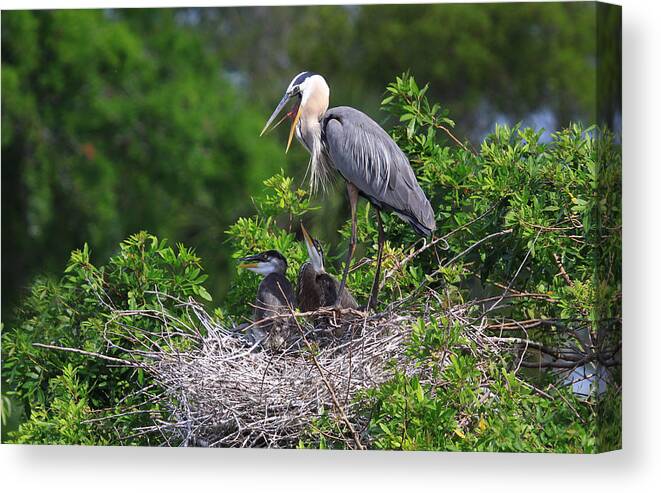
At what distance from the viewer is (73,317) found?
557cm

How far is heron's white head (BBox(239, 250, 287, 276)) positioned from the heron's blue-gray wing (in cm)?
45

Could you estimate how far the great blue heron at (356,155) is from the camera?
5410 millimetres

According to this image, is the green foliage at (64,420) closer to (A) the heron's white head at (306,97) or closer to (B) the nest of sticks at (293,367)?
(B) the nest of sticks at (293,367)

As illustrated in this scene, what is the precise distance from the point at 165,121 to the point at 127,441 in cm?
344

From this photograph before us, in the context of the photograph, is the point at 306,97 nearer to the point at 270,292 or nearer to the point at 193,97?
the point at 270,292

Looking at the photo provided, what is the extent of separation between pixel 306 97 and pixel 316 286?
2.60 feet

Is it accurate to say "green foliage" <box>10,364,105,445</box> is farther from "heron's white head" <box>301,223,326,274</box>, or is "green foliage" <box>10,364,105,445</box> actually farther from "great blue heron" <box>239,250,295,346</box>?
"heron's white head" <box>301,223,326,274</box>

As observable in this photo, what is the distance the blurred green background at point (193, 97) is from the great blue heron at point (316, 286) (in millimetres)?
764

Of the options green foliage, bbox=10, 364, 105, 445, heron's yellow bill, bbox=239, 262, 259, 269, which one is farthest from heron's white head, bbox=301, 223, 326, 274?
green foliage, bbox=10, 364, 105, 445

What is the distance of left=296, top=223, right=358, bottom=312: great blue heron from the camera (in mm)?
5422

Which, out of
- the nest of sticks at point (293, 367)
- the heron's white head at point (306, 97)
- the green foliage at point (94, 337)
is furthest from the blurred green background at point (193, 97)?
the nest of sticks at point (293, 367)

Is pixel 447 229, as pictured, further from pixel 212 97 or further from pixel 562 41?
pixel 212 97

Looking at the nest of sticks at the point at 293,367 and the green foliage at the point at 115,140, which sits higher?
the green foliage at the point at 115,140

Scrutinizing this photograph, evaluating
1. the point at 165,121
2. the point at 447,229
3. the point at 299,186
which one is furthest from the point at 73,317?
the point at 165,121
